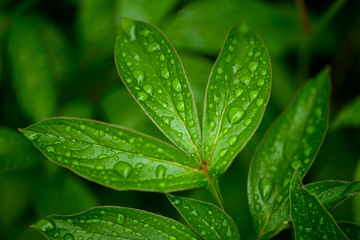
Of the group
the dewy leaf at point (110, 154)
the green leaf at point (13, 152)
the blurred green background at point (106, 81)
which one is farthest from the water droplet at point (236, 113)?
the green leaf at point (13, 152)

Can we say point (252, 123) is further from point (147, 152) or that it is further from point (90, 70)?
point (90, 70)

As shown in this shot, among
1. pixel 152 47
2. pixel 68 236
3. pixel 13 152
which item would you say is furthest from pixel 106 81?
pixel 68 236

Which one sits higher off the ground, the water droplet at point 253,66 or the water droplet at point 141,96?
the water droplet at point 253,66

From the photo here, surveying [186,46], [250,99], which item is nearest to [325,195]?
[250,99]

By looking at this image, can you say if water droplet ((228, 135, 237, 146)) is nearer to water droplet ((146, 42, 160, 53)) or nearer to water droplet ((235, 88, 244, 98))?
water droplet ((235, 88, 244, 98))

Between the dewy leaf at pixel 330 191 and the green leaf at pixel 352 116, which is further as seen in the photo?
the green leaf at pixel 352 116

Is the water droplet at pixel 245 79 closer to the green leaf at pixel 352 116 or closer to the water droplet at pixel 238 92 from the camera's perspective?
the water droplet at pixel 238 92

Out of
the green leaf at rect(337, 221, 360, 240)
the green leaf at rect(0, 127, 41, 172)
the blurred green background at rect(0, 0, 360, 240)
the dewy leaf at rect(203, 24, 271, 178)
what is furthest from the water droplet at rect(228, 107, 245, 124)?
the green leaf at rect(0, 127, 41, 172)
